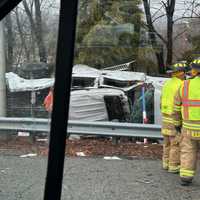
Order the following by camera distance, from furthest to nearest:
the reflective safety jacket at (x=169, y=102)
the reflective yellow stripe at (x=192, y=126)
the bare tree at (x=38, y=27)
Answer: the reflective safety jacket at (x=169, y=102)
the reflective yellow stripe at (x=192, y=126)
the bare tree at (x=38, y=27)

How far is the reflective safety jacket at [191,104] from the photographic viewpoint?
4918 millimetres

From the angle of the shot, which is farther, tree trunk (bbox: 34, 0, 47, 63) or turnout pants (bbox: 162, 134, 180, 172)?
turnout pants (bbox: 162, 134, 180, 172)

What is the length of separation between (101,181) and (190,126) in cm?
115

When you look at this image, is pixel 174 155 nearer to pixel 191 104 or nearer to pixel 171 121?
pixel 171 121

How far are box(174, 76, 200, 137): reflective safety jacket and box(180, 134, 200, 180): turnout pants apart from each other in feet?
0.42

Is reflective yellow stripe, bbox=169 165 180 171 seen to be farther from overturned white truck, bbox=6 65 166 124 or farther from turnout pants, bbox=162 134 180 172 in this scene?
overturned white truck, bbox=6 65 166 124

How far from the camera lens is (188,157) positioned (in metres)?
4.95

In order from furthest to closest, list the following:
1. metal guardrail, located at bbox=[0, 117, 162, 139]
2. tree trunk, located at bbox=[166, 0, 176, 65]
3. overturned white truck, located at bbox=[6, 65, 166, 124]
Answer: overturned white truck, located at bbox=[6, 65, 166, 124], metal guardrail, located at bbox=[0, 117, 162, 139], tree trunk, located at bbox=[166, 0, 176, 65]

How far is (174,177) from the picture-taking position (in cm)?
530

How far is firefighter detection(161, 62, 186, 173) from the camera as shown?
5.50 metres

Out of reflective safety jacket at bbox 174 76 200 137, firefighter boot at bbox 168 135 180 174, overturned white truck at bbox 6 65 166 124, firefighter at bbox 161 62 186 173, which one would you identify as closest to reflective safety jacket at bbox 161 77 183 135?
firefighter at bbox 161 62 186 173

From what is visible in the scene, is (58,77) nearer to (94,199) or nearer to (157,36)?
(94,199)

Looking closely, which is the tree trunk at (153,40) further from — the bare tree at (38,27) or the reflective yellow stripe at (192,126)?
the bare tree at (38,27)

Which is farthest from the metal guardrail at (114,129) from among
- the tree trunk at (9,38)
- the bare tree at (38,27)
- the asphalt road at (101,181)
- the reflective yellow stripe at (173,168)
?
the bare tree at (38,27)
